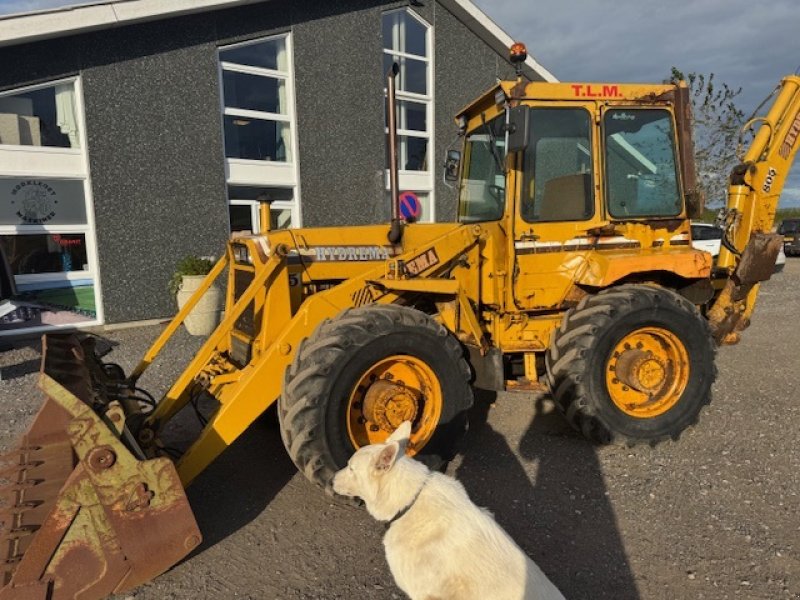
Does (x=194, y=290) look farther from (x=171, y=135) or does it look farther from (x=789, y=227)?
(x=789, y=227)

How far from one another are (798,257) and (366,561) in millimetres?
28467

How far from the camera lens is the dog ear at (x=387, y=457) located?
2271mm

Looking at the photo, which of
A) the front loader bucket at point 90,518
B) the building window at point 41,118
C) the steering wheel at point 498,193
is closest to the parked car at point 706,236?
the steering wheel at point 498,193

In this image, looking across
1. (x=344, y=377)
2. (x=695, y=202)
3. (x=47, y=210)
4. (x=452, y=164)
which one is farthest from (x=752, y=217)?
(x=47, y=210)

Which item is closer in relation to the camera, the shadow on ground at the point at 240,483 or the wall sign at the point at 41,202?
the shadow on ground at the point at 240,483

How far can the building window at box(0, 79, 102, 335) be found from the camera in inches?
355

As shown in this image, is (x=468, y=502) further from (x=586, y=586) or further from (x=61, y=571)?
(x=61, y=571)

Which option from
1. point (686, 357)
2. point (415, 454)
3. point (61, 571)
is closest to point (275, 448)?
point (415, 454)

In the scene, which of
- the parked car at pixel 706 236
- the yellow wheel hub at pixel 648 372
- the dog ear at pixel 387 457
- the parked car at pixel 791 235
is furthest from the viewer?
the parked car at pixel 791 235

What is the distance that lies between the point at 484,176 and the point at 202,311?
576 cm

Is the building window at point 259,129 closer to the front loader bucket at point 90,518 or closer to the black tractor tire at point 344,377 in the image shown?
the black tractor tire at point 344,377

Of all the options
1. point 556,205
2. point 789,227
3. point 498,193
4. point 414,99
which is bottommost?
point 789,227

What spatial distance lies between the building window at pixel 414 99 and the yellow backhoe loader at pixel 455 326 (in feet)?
25.6

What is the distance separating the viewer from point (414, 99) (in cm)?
1322
